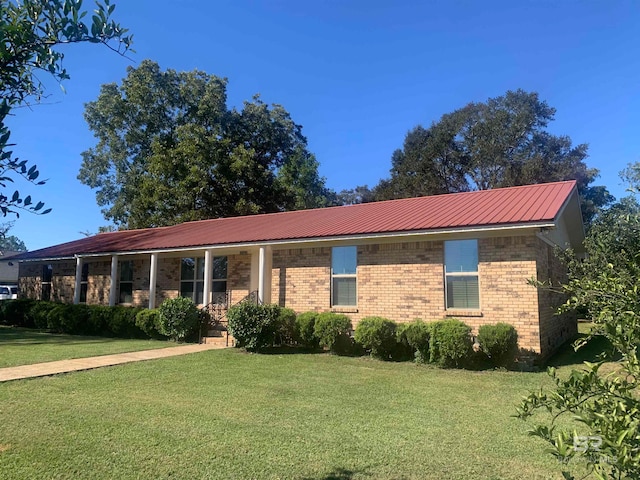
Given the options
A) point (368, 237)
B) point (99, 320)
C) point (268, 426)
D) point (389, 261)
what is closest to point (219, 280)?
point (99, 320)

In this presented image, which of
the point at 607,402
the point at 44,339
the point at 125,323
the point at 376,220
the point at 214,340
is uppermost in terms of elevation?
the point at 376,220

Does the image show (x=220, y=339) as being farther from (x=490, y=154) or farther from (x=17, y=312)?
(x=490, y=154)

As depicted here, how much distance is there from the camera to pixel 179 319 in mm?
15094

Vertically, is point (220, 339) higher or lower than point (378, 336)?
lower

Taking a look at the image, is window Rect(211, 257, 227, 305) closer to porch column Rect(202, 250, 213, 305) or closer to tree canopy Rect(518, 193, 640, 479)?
porch column Rect(202, 250, 213, 305)

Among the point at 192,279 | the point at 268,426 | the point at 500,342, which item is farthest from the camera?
the point at 192,279

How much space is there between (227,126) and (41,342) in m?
23.9

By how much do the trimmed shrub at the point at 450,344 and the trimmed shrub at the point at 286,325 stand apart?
4407 millimetres

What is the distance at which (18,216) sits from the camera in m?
2.73

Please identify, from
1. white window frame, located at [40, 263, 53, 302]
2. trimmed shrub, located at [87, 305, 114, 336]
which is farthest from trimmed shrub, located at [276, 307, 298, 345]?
white window frame, located at [40, 263, 53, 302]

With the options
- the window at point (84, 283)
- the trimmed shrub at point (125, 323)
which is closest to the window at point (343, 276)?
the trimmed shrub at point (125, 323)

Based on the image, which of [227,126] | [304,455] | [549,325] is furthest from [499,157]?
[304,455]

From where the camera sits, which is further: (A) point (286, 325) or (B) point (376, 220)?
(B) point (376, 220)

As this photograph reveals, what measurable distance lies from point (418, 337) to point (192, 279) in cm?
1082
